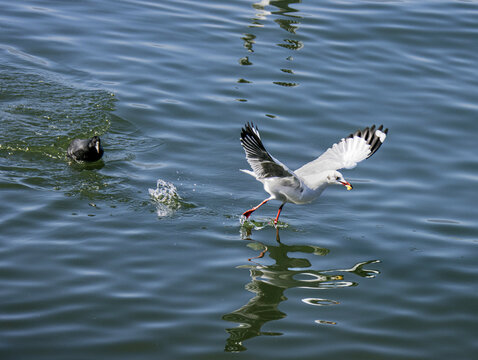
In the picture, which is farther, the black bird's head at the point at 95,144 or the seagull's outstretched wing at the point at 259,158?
the black bird's head at the point at 95,144

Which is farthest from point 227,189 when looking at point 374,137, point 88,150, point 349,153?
point 374,137

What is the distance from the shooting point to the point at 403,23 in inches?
677

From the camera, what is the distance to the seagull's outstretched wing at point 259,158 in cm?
809

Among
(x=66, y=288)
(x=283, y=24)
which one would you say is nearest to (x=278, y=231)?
(x=66, y=288)

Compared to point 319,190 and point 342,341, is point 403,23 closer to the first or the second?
point 319,190

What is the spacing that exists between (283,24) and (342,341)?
1102 cm

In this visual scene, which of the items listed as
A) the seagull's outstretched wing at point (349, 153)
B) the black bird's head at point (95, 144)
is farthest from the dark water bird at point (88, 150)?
the seagull's outstretched wing at point (349, 153)

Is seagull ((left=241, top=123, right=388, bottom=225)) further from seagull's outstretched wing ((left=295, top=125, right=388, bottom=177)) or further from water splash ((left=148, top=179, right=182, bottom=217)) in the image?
water splash ((left=148, top=179, right=182, bottom=217))

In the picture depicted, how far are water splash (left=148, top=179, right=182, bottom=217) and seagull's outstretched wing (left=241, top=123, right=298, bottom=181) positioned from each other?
144cm

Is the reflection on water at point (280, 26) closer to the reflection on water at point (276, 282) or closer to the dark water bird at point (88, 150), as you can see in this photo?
the dark water bird at point (88, 150)

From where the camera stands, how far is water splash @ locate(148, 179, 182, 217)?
31.2 feet

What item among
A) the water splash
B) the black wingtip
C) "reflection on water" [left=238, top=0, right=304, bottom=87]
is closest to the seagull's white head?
the black wingtip

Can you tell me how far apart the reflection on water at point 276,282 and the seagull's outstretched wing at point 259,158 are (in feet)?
3.23

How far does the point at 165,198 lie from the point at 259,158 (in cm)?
190
